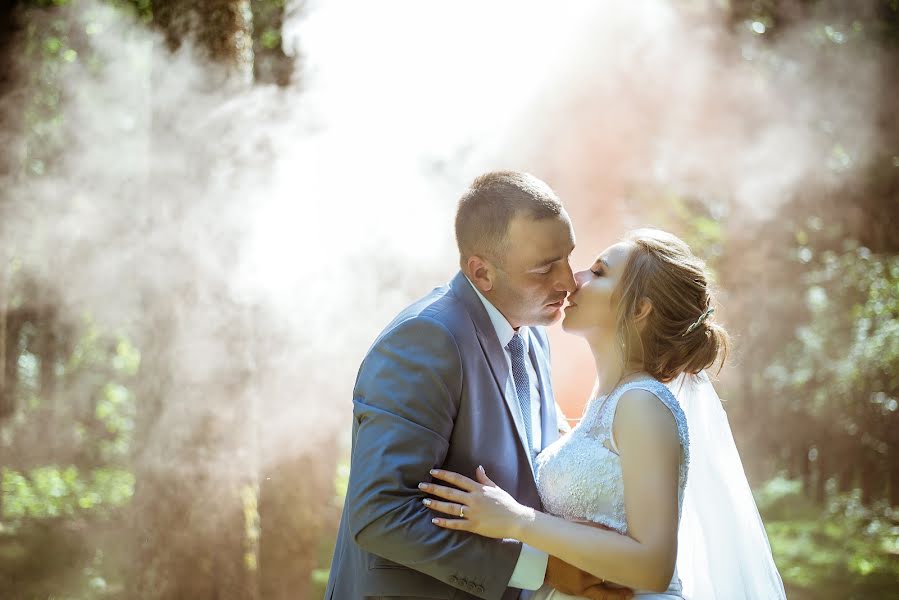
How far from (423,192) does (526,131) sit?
1.00m

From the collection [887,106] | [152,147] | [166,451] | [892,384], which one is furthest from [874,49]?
[166,451]

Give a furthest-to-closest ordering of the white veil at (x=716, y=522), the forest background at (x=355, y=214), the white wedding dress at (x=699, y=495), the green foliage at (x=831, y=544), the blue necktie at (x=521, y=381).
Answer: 1. the green foliage at (x=831, y=544)
2. the forest background at (x=355, y=214)
3. the white veil at (x=716, y=522)
4. the blue necktie at (x=521, y=381)
5. the white wedding dress at (x=699, y=495)

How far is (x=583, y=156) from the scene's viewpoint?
6.70m

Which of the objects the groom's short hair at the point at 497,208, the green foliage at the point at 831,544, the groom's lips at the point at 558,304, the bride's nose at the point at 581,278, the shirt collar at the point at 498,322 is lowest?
the green foliage at the point at 831,544

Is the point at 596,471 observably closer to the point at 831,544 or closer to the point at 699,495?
the point at 699,495

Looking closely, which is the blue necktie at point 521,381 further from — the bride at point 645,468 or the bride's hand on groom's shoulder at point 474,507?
the bride's hand on groom's shoulder at point 474,507

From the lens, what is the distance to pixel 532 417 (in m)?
2.75

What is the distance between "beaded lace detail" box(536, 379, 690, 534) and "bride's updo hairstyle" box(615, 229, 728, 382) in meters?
0.16

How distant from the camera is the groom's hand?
7.70ft

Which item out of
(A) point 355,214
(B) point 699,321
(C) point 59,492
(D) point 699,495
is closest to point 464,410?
(B) point 699,321

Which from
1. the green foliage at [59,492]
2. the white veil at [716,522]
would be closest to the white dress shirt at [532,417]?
the white veil at [716,522]

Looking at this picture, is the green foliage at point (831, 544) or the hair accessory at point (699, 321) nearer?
the hair accessory at point (699, 321)

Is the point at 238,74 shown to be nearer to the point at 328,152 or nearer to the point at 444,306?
the point at 328,152

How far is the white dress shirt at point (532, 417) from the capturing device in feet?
7.64
